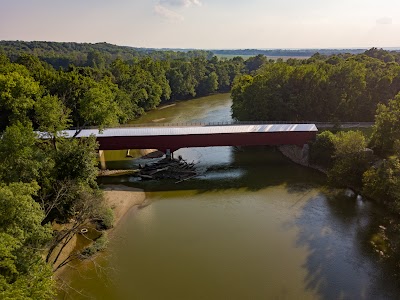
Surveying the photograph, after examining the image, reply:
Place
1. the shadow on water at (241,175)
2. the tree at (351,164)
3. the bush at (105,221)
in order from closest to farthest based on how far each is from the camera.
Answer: the bush at (105,221), the tree at (351,164), the shadow on water at (241,175)

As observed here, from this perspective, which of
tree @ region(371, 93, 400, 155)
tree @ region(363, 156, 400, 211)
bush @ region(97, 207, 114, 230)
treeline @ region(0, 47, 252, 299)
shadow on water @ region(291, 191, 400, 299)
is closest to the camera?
treeline @ region(0, 47, 252, 299)

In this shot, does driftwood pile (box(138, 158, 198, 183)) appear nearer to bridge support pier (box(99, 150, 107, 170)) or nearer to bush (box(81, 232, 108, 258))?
bridge support pier (box(99, 150, 107, 170))

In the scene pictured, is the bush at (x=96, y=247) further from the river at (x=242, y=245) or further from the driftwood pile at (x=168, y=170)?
the driftwood pile at (x=168, y=170)

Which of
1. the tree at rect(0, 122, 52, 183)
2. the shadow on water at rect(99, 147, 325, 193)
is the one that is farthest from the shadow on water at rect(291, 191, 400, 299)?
the tree at rect(0, 122, 52, 183)

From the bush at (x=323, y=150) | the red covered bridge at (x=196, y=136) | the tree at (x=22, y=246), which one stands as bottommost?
the bush at (x=323, y=150)

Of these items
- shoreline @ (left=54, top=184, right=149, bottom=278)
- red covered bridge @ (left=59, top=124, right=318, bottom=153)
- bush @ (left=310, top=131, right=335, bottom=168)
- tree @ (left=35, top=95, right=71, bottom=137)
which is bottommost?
shoreline @ (left=54, top=184, right=149, bottom=278)

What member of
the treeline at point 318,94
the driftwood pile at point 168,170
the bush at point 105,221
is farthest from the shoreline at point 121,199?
the treeline at point 318,94
